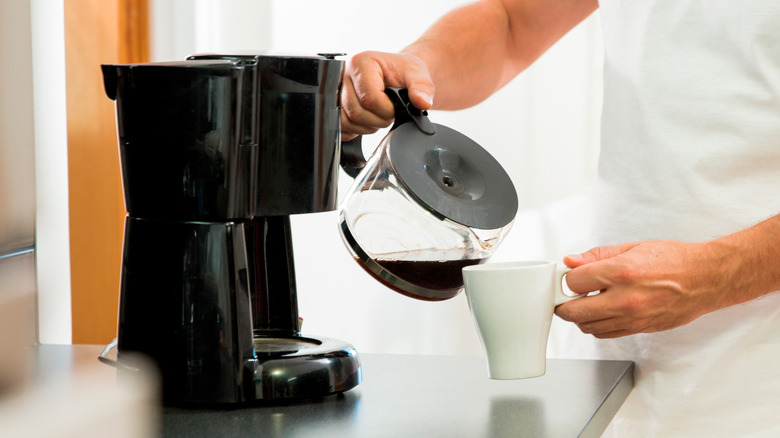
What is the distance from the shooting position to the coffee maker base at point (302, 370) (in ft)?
2.27

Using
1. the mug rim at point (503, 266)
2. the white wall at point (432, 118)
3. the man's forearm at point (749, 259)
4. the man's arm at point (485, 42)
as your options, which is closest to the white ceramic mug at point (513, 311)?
the mug rim at point (503, 266)

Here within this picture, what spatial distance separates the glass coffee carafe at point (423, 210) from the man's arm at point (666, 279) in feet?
0.31

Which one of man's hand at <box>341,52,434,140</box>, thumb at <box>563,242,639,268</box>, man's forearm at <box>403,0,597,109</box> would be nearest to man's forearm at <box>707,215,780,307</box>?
thumb at <box>563,242,639,268</box>

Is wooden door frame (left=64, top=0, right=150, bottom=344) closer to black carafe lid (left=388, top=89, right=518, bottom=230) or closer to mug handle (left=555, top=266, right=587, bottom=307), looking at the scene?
black carafe lid (left=388, top=89, right=518, bottom=230)

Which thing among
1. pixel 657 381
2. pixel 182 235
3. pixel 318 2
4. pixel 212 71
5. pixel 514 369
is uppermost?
pixel 318 2

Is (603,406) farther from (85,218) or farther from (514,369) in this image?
(85,218)

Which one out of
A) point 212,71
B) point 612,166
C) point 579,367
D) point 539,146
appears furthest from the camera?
point 539,146

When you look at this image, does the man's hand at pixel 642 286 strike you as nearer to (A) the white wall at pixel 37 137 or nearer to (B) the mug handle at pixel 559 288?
(B) the mug handle at pixel 559 288

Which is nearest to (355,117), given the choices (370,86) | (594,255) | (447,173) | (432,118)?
(370,86)

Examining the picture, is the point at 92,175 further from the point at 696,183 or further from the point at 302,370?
the point at 696,183

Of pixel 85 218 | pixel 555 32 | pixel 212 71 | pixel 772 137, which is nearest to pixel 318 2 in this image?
pixel 555 32

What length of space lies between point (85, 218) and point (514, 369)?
2.24ft

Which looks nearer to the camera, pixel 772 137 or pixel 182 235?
pixel 182 235

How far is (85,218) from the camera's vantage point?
1147 mm
